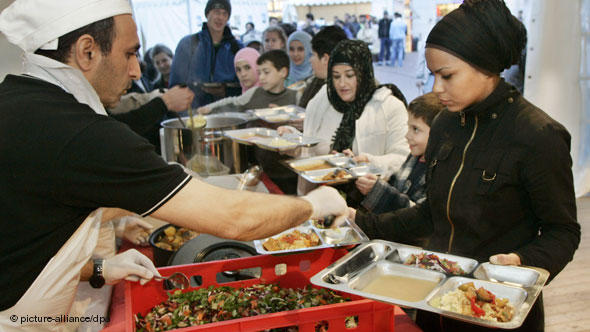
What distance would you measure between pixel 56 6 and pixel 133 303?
828mm

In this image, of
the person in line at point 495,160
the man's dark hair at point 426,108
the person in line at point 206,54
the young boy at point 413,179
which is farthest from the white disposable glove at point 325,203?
the person in line at point 206,54

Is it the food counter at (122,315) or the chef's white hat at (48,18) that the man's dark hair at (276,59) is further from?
the chef's white hat at (48,18)

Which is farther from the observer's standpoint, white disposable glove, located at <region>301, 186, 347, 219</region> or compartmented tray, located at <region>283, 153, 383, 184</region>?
compartmented tray, located at <region>283, 153, 383, 184</region>

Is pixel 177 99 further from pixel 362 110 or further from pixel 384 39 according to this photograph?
pixel 384 39

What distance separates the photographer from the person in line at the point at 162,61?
496 centimetres

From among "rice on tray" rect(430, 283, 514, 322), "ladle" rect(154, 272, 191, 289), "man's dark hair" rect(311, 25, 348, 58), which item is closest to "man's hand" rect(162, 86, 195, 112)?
"man's dark hair" rect(311, 25, 348, 58)

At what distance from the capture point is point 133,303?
52.7 inches

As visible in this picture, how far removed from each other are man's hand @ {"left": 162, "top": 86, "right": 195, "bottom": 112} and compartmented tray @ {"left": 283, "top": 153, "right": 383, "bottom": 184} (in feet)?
2.83

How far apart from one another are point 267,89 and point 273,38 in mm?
1204

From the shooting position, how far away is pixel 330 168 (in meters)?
2.70

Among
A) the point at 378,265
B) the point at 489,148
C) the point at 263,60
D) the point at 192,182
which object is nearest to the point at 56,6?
the point at 192,182

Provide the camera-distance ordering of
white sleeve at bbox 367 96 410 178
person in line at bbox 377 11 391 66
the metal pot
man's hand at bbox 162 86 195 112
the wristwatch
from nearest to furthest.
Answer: the wristwatch, the metal pot, white sleeve at bbox 367 96 410 178, man's hand at bbox 162 86 195 112, person in line at bbox 377 11 391 66

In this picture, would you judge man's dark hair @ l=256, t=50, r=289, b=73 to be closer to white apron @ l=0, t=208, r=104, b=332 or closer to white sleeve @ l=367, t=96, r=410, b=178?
white sleeve @ l=367, t=96, r=410, b=178

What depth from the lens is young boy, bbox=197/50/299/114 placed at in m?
4.44
